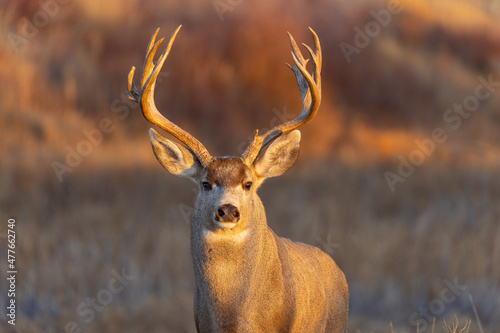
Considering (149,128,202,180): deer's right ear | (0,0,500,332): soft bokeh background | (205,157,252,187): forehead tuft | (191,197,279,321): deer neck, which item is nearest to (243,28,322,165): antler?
(205,157,252,187): forehead tuft

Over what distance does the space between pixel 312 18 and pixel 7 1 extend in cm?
558

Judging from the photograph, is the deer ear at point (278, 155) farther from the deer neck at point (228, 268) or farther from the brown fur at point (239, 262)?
the deer neck at point (228, 268)

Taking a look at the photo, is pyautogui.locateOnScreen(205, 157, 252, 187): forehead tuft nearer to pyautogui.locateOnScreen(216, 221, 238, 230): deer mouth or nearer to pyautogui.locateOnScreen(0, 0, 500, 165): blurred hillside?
pyautogui.locateOnScreen(216, 221, 238, 230): deer mouth

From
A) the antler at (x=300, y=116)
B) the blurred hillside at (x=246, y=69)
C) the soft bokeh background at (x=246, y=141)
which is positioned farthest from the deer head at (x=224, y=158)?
the blurred hillside at (x=246, y=69)

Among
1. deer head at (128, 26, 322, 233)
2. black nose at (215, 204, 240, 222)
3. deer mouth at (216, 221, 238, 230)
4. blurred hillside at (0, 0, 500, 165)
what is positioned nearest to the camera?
black nose at (215, 204, 240, 222)

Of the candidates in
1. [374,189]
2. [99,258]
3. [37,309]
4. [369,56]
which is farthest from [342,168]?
[37,309]

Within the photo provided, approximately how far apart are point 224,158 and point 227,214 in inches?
26.8

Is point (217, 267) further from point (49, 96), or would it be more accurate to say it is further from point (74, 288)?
point (49, 96)

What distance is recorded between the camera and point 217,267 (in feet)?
21.5

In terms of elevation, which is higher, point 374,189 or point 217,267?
point 217,267

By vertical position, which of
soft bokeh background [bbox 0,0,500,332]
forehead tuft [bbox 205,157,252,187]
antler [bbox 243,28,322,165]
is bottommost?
soft bokeh background [bbox 0,0,500,332]

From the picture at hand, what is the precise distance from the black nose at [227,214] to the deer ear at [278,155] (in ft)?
2.67

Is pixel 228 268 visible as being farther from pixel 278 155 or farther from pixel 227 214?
pixel 278 155

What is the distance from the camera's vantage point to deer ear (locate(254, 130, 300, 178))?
22.8 ft
